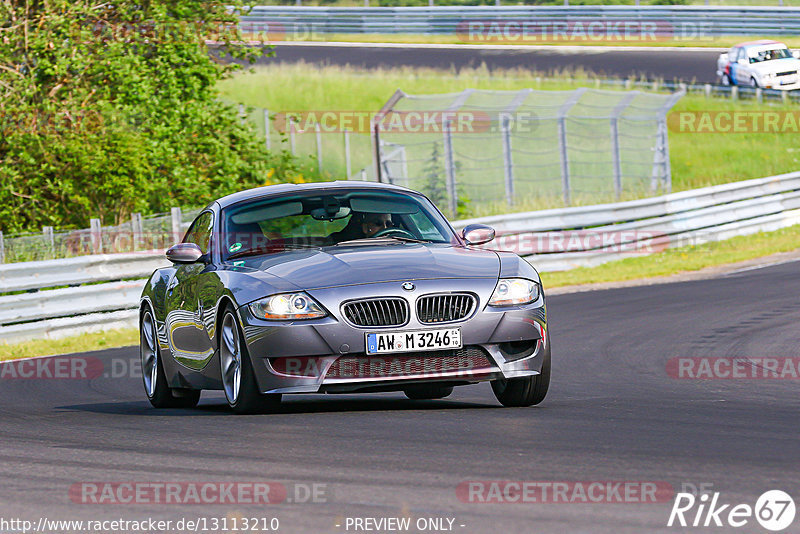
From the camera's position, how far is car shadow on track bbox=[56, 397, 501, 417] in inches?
341

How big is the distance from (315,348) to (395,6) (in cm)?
4628

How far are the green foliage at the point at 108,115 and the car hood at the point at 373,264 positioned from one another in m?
16.2

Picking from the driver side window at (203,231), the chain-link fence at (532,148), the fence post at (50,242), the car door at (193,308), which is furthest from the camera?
the chain-link fence at (532,148)

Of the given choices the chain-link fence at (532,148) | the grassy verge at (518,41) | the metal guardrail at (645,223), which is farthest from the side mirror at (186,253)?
the grassy verge at (518,41)

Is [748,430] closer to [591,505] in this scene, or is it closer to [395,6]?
[591,505]

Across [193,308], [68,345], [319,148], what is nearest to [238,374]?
[193,308]

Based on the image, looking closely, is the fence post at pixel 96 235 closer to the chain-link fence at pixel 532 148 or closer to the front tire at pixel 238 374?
the chain-link fence at pixel 532 148

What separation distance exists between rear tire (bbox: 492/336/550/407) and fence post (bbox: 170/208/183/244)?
40.9ft

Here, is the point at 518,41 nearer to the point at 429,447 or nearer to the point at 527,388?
the point at 527,388

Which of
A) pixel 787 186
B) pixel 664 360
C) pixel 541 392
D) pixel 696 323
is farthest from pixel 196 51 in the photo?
pixel 541 392

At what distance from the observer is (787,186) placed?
86.0ft

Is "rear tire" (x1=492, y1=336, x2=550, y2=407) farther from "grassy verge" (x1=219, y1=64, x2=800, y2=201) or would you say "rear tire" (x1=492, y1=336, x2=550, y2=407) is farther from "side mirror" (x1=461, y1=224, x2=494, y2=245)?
"grassy verge" (x1=219, y1=64, x2=800, y2=201)

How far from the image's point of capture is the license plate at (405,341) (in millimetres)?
7883

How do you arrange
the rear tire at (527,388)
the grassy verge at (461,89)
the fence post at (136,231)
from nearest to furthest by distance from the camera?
the rear tire at (527,388) < the fence post at (136,231) < the grassy verge at (461,89)
